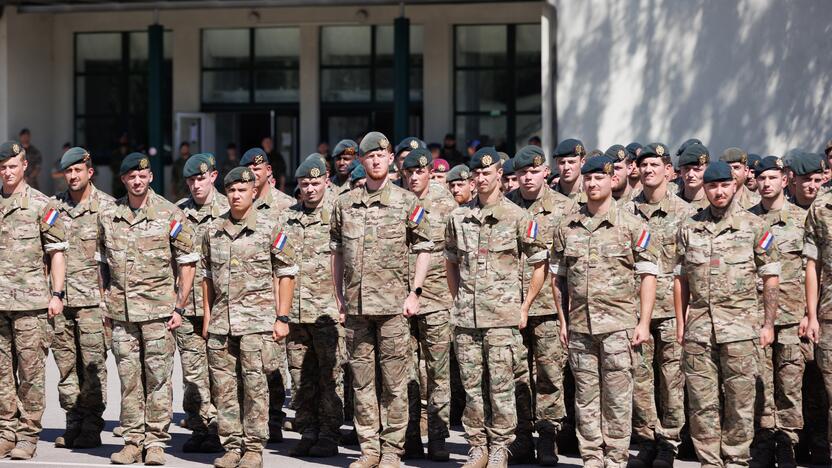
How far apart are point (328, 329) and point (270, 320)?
1.01 metres

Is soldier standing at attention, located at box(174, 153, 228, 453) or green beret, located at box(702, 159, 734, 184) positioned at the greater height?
green beret, located at box(702, 159, 734, 184)

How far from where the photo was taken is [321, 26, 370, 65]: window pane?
2512 cm

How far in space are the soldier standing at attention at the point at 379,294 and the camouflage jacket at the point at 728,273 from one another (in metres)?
1.86

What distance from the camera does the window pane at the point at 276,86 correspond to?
83.6ft

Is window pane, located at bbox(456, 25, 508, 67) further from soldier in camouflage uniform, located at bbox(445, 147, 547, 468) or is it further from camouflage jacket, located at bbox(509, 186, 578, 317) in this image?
soldier in camouflage uniform, located at bbox(445, 147, 547, 468)

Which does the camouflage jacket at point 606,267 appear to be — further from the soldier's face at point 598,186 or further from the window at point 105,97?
the window at point 105,97

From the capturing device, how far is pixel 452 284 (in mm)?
9438

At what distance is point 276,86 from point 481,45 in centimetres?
405

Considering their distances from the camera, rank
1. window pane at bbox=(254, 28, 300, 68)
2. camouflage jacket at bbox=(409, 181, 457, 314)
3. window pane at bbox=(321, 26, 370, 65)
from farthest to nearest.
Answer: window pane at bbox=(254, 28, 300, 68), window pane at bbox=(321, 26, 370, 65), camouflage jacket at bbox=(409, 181, 457, 314)

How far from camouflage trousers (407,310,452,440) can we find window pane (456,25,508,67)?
48.8 ft

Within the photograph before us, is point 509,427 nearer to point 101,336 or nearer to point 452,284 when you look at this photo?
point 452,284

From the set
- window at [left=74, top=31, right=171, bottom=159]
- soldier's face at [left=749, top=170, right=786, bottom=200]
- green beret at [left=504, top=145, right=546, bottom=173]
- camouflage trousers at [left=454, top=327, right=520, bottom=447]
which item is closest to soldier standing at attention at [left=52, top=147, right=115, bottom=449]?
camouflage trousers at [left=454, top=327, right=520, bottom=447]

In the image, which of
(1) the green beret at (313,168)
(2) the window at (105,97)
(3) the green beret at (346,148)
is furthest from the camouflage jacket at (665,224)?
(2) the window at (105,97)

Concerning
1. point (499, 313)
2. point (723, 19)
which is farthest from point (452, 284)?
point (723, 19)
